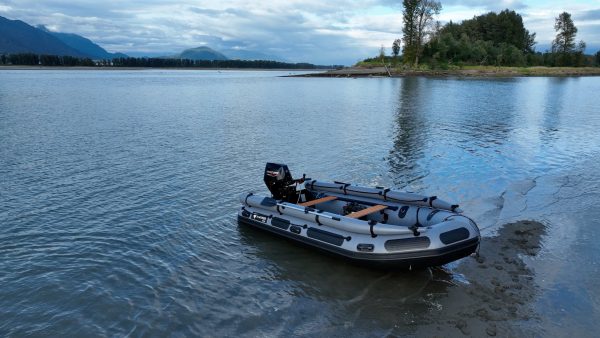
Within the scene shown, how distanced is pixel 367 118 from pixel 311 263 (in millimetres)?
22765

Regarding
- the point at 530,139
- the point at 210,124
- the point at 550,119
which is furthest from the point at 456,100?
the point at 210,124

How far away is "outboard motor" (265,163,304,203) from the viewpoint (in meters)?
10.8

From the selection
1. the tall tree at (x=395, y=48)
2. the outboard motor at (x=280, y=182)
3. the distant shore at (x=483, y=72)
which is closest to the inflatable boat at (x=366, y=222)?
the outboard motor at (x=280, y=182)

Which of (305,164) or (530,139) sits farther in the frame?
(530,139)

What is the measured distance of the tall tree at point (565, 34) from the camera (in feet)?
367

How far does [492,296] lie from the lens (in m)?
7.02

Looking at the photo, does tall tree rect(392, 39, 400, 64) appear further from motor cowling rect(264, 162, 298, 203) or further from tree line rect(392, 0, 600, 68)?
motor cowling rect(264, 162, 298, 203)

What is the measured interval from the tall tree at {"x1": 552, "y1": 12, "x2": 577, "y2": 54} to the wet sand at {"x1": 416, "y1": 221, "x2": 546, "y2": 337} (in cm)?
12629

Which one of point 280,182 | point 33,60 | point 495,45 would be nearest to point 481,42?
point 495,45

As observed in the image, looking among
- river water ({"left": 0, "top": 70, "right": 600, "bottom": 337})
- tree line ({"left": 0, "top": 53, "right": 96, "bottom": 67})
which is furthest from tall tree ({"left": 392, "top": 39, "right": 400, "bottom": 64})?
tree line ({"left": 0, "top": 53, "right": 96, "bottom": 67})

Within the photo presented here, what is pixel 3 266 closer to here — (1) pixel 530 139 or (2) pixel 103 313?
(2) pixel 103 313

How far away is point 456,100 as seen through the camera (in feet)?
137

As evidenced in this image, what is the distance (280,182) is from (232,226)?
1569 millimetres

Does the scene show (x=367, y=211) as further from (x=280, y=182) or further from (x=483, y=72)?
(x=483, y=72)
